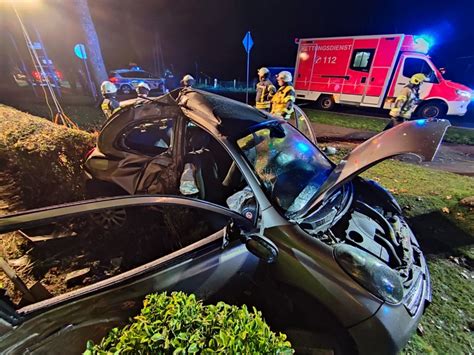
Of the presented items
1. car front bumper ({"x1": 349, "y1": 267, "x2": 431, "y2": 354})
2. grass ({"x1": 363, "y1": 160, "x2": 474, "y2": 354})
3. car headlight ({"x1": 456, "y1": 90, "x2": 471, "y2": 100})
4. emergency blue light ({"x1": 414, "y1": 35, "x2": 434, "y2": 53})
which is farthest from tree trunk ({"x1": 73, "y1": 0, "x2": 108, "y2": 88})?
car headlight ({"x1": 456, "y1": 90, "x2": 471, "y2": 100})

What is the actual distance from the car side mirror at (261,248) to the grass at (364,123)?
8.67 metres

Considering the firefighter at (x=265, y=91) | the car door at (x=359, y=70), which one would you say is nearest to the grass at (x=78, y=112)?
the firefighter at (x=265, y=91)

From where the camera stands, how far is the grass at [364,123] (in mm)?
8125

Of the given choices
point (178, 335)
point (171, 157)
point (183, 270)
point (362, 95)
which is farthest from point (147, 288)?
point (362, 95)

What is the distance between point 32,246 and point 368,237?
11.1ft

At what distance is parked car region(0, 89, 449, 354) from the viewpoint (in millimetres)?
1463

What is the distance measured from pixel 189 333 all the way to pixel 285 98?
5389 millimetres

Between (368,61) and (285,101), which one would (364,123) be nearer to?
(368,61)

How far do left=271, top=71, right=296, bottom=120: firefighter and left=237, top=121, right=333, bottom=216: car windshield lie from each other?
3.04 metres

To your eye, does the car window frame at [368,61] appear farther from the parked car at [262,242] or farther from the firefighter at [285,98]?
the parked car at [262,242]

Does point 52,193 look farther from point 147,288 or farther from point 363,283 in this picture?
point 363,283

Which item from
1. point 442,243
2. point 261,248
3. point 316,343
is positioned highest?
point 261,248

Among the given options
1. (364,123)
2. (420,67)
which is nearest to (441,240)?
(364,123)

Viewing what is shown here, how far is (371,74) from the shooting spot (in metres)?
11.1
